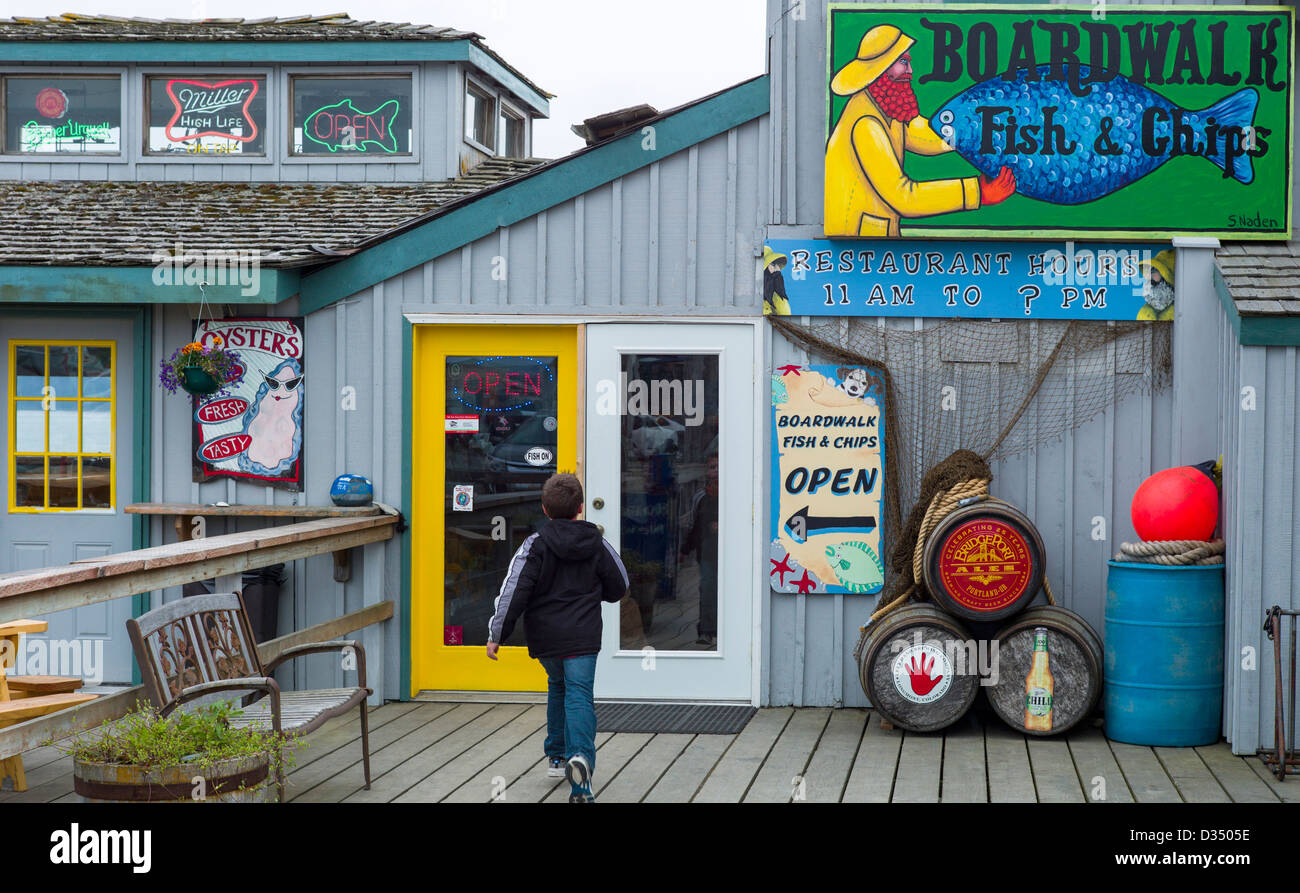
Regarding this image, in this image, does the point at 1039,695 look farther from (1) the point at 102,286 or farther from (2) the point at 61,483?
(2) the point at 61,483

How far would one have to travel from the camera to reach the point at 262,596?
788 centimetres

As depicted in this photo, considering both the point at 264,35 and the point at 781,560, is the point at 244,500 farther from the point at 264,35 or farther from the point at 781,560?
the point at 264,35

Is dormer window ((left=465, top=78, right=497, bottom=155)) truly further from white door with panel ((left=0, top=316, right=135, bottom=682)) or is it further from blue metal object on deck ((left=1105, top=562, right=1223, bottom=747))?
blue metal object on deck ((left=1105, top=562, right=1223, bottom=747))

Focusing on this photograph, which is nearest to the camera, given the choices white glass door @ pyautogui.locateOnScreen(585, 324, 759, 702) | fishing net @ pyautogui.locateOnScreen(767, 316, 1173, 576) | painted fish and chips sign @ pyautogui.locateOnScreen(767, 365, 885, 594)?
fishing net @ pyautogui.locateOnScreen(767, 316, 1173, 576)

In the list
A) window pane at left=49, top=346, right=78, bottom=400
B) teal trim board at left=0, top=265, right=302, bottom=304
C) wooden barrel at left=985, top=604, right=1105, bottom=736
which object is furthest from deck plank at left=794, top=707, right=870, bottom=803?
window pane at left=49, top=346, right=78, bottom=400

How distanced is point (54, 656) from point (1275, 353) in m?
7.32

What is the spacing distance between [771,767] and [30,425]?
17.1 ft

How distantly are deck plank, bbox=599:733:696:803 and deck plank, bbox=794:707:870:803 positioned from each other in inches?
26.9

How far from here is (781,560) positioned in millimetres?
7551

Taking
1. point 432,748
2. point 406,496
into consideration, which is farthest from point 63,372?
point 432,748

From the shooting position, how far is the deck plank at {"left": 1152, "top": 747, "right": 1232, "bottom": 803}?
571 cm

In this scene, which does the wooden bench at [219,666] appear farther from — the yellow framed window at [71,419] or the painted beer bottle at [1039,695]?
the painted beer bottle at [1039,695]

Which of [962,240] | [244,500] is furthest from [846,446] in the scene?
[244,500]

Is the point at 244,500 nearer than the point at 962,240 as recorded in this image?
No
